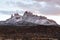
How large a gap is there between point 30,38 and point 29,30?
0.37m

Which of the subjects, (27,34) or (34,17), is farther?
(34,17)

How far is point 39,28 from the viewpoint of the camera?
8.98 metres

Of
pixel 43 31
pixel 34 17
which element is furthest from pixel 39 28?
pixel 34 17

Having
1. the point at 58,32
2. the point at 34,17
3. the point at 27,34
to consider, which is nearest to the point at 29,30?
the point at 27,34

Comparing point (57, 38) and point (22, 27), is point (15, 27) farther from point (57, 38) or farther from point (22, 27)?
point (57, 38)

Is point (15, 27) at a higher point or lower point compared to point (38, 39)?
higher

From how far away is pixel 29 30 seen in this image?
8.88 m

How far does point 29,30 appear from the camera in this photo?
888cm

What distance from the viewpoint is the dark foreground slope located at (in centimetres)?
865

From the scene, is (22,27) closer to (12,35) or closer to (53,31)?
(12,35)

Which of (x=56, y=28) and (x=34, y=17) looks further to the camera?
→ (x=34, y=17)

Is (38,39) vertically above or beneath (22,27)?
beneath

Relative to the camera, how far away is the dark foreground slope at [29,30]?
28.4 ft

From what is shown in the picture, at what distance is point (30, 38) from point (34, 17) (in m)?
12.5
